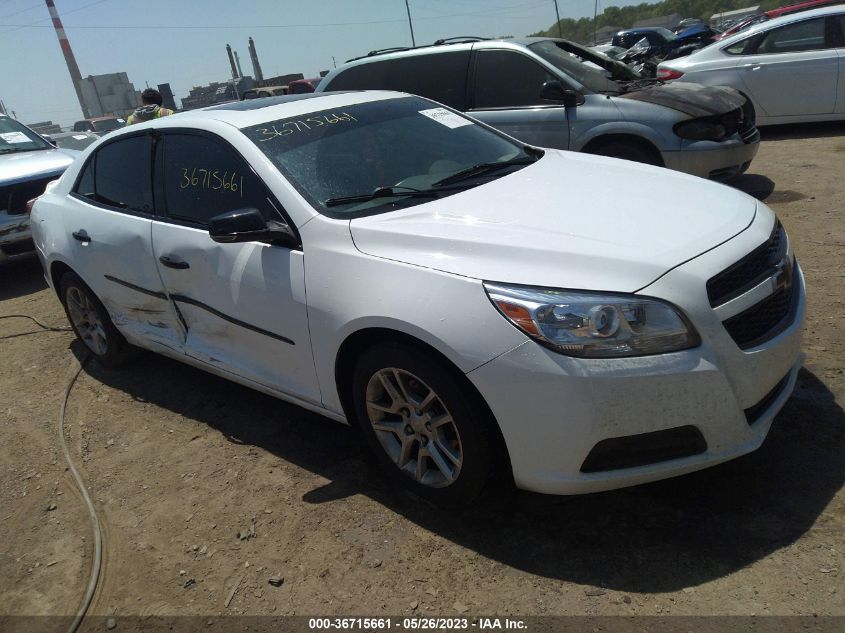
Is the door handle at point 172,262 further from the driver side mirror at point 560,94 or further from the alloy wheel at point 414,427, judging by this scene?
the driver side mirror at point 560,94

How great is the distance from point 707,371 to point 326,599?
1552 millimetres

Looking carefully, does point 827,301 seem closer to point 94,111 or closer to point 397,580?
point 397,580

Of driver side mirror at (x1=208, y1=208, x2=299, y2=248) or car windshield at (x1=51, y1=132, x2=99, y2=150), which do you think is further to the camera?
car windshield at (x1=51, y1=132, x2=99, y2=150)

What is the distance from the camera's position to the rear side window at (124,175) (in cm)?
386

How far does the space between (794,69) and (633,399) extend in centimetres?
827

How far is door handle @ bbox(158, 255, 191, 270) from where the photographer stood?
3.44 metres

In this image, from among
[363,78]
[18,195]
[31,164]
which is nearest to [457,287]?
[363,78]

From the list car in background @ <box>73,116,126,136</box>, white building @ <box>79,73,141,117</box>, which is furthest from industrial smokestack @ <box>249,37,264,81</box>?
car in background @ <box>73,116,126,136</box>

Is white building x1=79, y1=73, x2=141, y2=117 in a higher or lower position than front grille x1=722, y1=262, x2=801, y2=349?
higher

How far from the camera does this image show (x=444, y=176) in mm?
3326

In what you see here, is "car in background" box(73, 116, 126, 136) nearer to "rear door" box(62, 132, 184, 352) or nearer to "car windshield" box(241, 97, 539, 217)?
"rear door" box(62, 132, 184, 352)

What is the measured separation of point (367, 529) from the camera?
279 centimetres

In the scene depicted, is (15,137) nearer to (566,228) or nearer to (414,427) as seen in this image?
(414,427)

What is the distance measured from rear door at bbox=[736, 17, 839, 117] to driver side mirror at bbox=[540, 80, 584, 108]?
13.1ft
